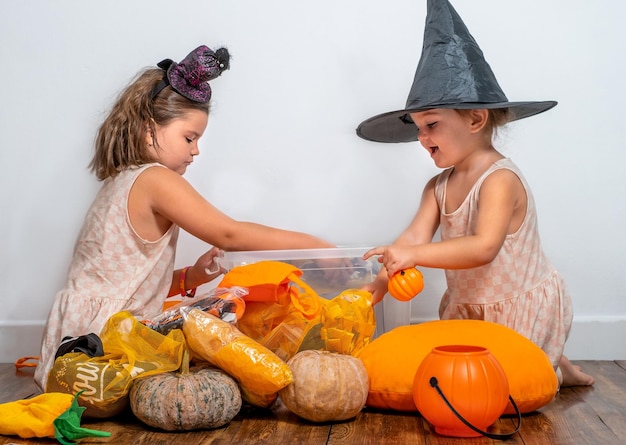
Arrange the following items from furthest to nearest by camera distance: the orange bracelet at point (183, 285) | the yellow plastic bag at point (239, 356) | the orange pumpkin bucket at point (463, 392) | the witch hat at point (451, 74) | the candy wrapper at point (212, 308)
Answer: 1. the orange bracelet at point (183, 285)
2. the witch hat at point (451, 74)
3. the candy wrapper at point (212, 308)
4. the yellow plastic bag at point (239, 356)
5. the orange pumpkin bucket at point (463, 392)

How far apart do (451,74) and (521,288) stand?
1.53ft

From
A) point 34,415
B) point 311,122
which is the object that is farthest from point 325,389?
point 311,122

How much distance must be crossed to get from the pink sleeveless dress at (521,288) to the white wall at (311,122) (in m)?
0.36

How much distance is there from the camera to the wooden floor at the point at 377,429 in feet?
3.86

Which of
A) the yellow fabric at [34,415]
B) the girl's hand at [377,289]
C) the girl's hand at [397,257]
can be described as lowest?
the yellow fabric at [34,415]

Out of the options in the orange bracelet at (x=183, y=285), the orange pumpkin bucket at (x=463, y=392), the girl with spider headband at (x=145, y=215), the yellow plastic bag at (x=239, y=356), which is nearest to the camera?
the orange pumpkin bucket at (x=463, y=392)

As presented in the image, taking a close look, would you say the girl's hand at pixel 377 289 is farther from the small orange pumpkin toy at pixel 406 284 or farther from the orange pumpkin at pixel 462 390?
the orange pumpkin at pixel 462 390

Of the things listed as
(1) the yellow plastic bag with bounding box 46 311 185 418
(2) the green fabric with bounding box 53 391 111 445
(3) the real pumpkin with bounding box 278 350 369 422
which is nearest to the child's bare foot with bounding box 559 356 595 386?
(3) the real pumpkin with bounding box 278 350 369 422

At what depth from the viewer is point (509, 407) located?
1307 millimetres

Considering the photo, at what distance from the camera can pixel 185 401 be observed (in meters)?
1.21

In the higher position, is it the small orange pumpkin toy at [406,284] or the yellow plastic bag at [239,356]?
the small orange pumpkin toy at [406,284]

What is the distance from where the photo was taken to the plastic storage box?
5.26 ft

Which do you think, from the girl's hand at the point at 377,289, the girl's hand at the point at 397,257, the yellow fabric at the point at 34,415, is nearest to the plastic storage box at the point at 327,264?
the girl's hand at the point at 377,289

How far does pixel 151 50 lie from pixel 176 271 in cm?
Result: 59
